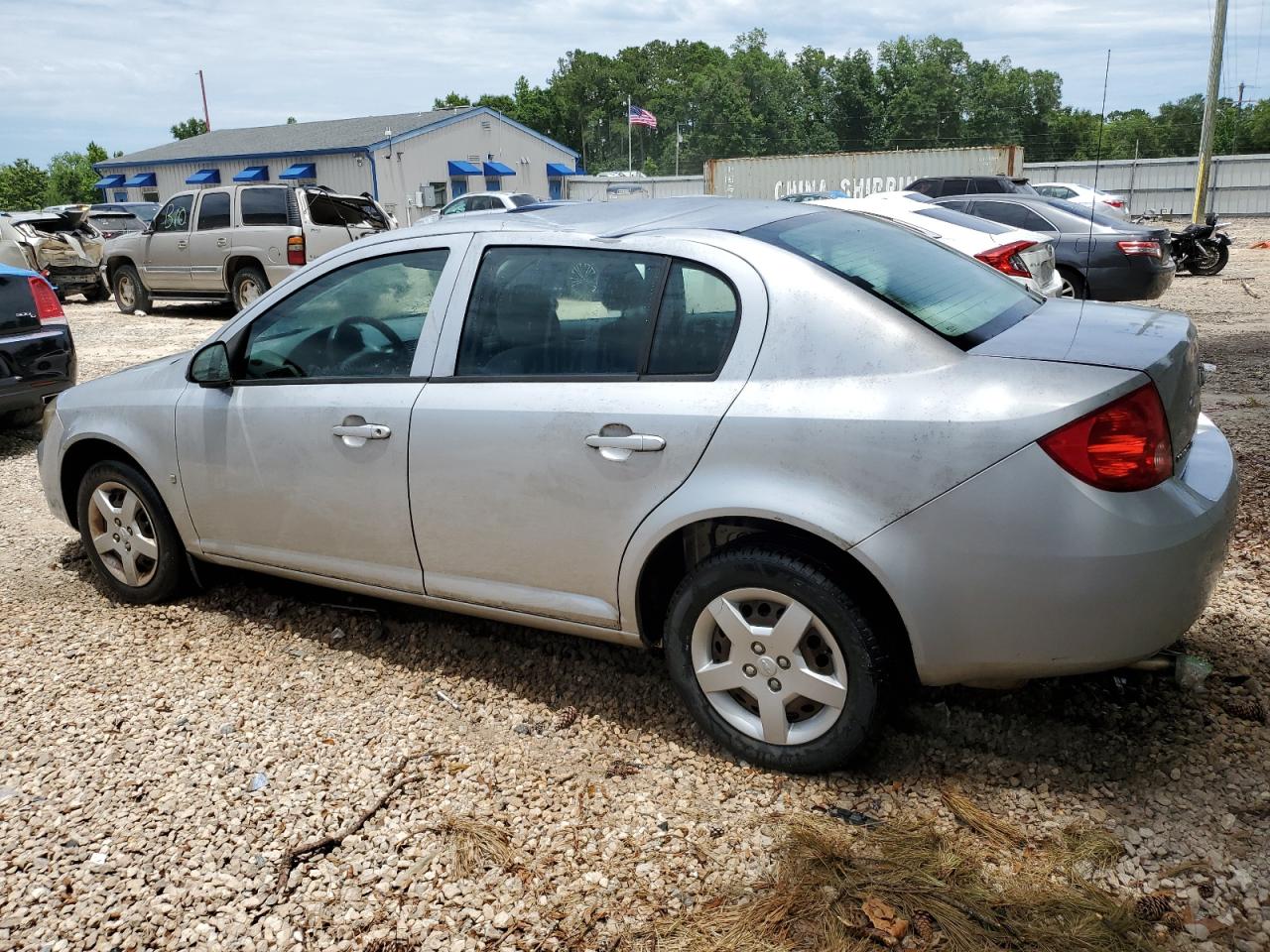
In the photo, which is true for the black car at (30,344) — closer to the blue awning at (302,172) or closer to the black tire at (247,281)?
the black tire at (247,281)

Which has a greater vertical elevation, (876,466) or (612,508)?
(876,466)

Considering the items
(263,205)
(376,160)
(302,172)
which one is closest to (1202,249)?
(263,205)

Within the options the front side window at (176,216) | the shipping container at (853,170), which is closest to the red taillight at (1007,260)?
the front side window at (176,216)

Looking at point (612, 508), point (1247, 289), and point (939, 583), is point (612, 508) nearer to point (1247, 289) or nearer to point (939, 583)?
point (939, 583)

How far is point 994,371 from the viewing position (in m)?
2.63

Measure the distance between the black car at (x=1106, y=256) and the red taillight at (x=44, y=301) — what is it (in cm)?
1028

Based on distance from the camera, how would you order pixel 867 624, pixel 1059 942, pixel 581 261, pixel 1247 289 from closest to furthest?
pixel 1059 942 → pixel 867 624 → pixel 581 261 → pixel 1247 289

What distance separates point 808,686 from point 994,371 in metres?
1.01

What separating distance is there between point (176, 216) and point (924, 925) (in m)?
15.9

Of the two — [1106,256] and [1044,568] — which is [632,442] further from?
[1106,256]

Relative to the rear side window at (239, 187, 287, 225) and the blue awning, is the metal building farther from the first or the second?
the rear side window at (239, 187, 287, 225)

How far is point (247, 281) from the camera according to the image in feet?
47.9

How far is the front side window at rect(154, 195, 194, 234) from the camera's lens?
15.2 m

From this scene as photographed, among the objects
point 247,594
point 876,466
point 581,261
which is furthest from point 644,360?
point 247,594
